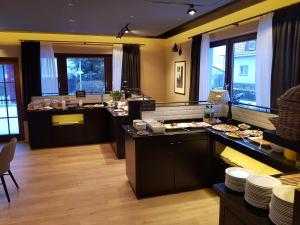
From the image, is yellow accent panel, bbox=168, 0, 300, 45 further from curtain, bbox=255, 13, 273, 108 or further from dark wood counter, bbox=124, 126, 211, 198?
dark wood counter, bbox=124, 126, 211, 198

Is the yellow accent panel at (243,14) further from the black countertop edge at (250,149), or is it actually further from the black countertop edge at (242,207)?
the black countertop edge at (242,207)

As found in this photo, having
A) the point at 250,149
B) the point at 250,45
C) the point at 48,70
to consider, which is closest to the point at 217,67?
the point at 250,45

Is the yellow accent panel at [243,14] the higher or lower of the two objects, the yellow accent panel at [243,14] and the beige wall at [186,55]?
the higher

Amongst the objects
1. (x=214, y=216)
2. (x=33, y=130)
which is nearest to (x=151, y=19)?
(x=33, y=130)

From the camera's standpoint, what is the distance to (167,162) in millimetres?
3281

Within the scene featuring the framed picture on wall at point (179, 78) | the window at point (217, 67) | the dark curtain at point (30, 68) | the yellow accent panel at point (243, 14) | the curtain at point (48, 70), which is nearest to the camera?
the yellow accent panel at point (243, 14)

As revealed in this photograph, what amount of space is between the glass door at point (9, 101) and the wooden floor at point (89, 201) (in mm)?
2255

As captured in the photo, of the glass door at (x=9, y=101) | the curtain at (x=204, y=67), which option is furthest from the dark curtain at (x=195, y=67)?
the glass door at (x=9, y=101)

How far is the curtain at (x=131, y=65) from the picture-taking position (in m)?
7.09

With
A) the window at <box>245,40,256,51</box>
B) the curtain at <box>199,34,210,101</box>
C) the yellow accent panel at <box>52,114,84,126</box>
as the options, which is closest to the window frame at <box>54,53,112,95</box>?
the yellow accent panel at <box>52,114,84,126</box>

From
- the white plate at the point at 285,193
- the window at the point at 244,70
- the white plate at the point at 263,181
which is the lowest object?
the white plate at the point at 263,181

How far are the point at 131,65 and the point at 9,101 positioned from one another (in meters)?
3.33

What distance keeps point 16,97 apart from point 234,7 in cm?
551

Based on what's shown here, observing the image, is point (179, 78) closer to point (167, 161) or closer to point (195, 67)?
point (195, 67)
